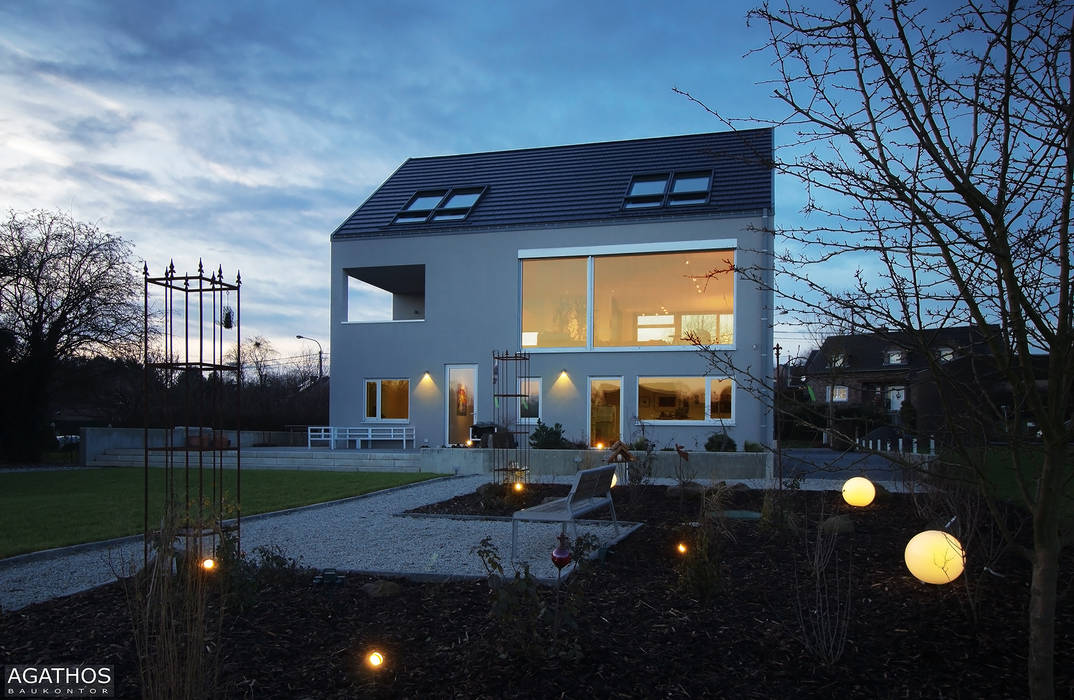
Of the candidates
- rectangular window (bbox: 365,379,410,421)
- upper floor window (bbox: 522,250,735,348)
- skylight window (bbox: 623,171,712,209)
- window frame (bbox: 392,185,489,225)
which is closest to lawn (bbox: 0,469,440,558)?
rectangular window (bbox: 365,379,410,421)

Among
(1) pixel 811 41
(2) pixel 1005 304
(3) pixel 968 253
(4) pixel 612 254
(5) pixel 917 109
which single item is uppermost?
(4) pixel 612 254

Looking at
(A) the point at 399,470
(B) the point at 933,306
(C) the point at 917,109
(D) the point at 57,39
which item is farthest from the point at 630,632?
(A) the point at 399,470

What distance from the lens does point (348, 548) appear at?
7539 mm

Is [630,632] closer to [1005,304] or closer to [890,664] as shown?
[890,664]

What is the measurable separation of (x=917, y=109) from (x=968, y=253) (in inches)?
25.2

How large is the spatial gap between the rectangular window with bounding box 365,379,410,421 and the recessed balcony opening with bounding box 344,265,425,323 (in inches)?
72.4

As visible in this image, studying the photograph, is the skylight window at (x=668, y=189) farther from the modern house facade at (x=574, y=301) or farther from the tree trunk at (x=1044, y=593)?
the tree trunk at (x=1044, y=593)

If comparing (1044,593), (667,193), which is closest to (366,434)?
(667,193)

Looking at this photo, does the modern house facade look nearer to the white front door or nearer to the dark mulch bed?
the white front door

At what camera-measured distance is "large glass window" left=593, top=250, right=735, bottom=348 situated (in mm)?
19203

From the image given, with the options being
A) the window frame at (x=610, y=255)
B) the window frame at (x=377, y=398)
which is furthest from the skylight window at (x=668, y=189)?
the window frame at (x=377, y=398)

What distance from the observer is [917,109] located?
114 inches

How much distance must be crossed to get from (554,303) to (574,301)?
56 centimetres

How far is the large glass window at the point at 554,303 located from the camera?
20.2m
